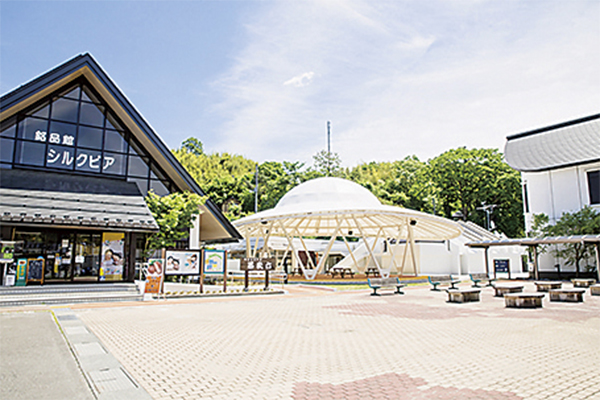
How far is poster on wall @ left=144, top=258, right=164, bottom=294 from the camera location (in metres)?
16.5

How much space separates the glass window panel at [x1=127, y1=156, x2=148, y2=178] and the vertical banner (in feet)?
21.9

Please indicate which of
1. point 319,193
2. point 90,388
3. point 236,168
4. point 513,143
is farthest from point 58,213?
point 236,168

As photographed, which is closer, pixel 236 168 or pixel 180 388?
pixel 180 388

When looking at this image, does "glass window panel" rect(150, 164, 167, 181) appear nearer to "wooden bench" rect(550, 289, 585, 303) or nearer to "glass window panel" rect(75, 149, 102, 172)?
"glass window panel" rect(75, 149, 102, 172)

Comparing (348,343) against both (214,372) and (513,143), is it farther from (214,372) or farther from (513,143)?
(513,143)

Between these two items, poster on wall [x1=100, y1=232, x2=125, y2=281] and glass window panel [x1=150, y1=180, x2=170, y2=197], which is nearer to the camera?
poster on wall [x1=100, y1=232, x2=125, y2=281]

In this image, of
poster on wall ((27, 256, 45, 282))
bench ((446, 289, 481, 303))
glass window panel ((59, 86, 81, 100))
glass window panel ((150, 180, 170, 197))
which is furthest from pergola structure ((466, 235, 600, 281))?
glass window panel ((59, 86, 81, 100))

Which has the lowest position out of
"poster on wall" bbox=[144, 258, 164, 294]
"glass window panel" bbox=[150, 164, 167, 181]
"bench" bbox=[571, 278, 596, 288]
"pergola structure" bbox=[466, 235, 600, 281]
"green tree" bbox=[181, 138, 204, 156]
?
"bench" bbox=[571, 278, 596, 288]

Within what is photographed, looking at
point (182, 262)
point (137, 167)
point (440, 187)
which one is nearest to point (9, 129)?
point (137, 167)

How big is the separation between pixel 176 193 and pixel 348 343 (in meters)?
15.3

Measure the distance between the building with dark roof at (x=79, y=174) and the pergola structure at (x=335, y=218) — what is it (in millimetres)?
5822

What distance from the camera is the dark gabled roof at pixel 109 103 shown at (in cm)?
1848

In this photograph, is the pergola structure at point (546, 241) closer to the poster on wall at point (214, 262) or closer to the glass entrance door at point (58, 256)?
the poster on wall at point (214, 262)

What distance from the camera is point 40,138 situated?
19672mm
